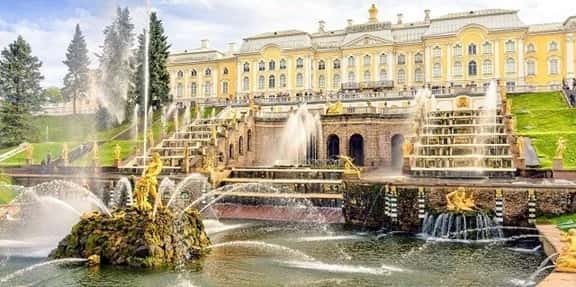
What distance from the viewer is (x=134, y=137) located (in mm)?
49344

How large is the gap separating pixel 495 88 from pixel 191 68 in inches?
2110

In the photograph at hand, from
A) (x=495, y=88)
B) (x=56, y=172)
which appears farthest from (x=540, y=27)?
(x=56, y=172)

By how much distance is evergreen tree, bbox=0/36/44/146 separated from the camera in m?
52.0

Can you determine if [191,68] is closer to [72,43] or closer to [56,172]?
[72,43]

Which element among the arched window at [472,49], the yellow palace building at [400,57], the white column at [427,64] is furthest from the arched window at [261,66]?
the arched window at [472,49]

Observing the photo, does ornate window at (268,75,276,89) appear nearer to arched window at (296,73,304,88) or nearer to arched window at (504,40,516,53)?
arched window at (296,73,304,88)

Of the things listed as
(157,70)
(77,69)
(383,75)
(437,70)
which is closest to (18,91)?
(77,69)

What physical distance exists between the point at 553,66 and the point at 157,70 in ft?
167

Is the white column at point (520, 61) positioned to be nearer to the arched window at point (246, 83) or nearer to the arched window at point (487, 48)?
the arched window at point (487, 48)

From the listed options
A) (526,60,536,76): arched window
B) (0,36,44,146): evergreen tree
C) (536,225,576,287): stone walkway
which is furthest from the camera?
(526,60,536,76): arched window

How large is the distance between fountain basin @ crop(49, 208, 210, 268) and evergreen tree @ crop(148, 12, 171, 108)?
138 feet

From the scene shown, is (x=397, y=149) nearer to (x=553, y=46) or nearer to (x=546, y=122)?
(x=546, y=122)

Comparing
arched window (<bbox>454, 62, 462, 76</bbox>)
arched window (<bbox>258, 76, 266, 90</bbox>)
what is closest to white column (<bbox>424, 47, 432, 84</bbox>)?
arched window (<bbox>454, 62, 462, 76</bbox>)

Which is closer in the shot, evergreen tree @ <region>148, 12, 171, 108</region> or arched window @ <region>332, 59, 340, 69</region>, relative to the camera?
evergreen tree @ <region>148, 12, 171, 108</region>
